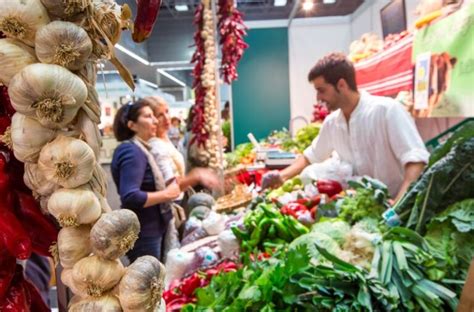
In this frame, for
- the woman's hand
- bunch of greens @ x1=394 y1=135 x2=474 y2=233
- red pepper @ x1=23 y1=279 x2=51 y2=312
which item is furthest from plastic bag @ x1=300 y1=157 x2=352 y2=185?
red pepper @ x1=23 y1=279 x2=51 y2=312

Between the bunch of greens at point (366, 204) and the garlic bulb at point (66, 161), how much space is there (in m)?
1.87

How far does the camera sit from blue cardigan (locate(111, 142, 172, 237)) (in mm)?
2975

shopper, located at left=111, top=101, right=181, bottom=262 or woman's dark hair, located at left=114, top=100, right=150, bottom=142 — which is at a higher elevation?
woman's dark hair, located at left=114, top=100, right=150, bottom=142

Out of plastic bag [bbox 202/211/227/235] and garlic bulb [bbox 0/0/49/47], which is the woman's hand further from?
garlic bulb [bbox 0/0/49/47]

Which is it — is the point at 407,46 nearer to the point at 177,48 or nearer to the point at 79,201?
the point at 79,201

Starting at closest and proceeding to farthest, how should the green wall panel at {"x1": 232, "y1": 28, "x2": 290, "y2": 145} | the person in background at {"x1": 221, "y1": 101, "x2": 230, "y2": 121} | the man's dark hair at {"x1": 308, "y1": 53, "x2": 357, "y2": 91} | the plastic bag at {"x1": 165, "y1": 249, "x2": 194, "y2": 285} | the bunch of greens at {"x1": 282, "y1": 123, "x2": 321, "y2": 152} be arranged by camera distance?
1. the plastic bag at {"x1": 165, "y1": 249, "x2": 194, "y2": 285}
2. the man's dark hair at {"x1": 308, "y1": 53, "x2": 357, "y2": 91}
3. the bunch of greens at {"x1": 282, "y1": 123, "x2": 321, "y2": 152}
4. the person in background at {"x1": 221, "y1": 101, "x2": 230, "y2": 121}
5. the green wall panel at {"x1": 232, "y1": 28, "x2": 290, "y2": 145}

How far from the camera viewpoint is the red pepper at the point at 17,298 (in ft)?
2.55

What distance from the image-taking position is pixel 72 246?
67 centimetres

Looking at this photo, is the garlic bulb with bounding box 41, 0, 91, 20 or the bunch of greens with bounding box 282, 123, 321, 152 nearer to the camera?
the garlic bulb with bounding box 41, 0, 91, 20

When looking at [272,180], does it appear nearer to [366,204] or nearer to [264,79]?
[366,204]

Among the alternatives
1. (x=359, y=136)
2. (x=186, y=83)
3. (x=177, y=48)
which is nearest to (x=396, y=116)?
(x=359, y=136)

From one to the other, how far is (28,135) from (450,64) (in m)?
3.07

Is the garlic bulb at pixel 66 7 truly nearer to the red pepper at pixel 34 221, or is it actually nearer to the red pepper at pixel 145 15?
the red pepper at pixel 145 15

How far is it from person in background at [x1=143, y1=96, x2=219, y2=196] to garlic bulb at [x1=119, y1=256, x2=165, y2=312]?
8.90 ft
